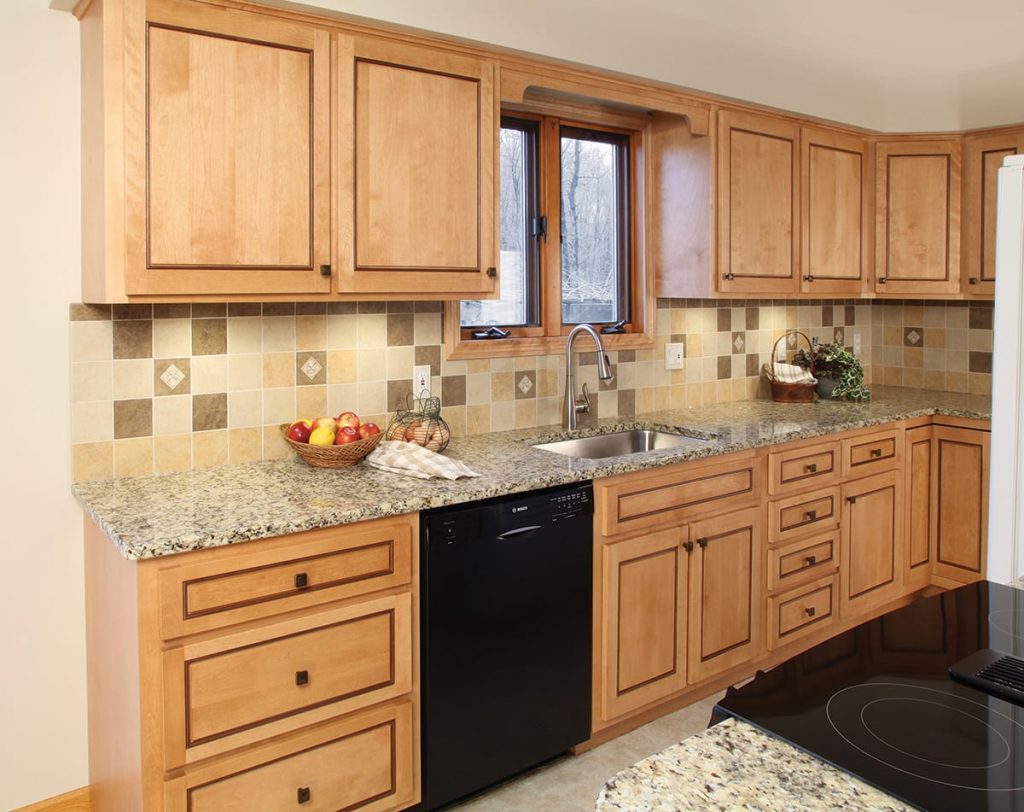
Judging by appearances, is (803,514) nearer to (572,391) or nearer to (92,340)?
(572,391)

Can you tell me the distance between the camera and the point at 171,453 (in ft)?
7.98

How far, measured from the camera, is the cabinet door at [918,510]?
3752 millimetres

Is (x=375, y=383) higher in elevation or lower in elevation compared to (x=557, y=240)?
lower

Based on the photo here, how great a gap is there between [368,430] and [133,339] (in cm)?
69

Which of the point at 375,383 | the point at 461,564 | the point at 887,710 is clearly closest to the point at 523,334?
the point at 375,383

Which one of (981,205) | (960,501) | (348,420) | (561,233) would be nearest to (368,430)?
(348,420)

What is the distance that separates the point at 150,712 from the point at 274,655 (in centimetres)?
27

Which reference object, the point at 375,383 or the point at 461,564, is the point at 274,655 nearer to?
the point at 461,564

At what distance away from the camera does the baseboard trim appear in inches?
91.1

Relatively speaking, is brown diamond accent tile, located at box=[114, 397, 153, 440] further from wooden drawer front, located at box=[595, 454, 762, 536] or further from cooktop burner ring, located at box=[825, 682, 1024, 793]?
cooktop burner ring, located at box=[825, 682, 1024, 793]

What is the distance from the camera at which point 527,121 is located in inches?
126

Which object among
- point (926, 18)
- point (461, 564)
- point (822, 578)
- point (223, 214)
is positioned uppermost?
point (926, 18)

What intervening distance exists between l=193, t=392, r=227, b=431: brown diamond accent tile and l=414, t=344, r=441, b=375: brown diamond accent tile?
655mm

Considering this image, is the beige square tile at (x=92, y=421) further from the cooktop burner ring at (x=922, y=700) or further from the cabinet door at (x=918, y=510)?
the cabinet door at (x=918, y=510)
